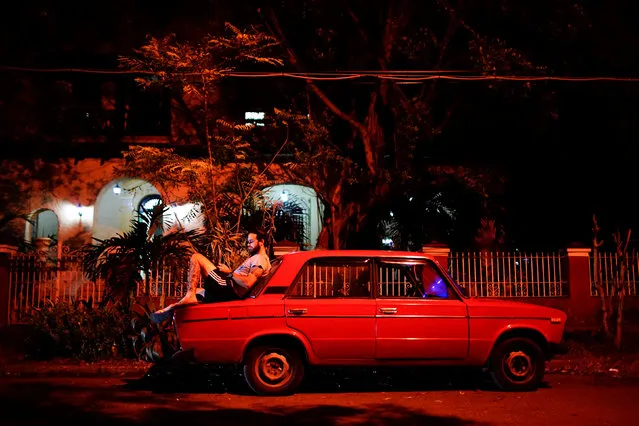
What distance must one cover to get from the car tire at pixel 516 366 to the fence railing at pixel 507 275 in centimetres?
609

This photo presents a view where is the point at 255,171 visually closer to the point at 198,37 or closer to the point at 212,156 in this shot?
the point at 212,156

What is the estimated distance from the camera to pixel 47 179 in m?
17.4

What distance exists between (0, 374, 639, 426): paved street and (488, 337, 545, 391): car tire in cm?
19

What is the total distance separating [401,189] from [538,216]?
5.12m

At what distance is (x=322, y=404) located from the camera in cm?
751

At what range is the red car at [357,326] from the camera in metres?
7.71

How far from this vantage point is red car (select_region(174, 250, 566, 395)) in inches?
304

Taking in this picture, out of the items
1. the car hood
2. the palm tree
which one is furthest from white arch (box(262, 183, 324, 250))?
the car hood

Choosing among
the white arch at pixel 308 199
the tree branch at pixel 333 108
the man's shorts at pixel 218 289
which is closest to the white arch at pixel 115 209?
the white arch at pixel 308 199

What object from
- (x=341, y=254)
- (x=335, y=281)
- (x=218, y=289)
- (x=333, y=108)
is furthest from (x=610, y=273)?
(x=218, y=289)

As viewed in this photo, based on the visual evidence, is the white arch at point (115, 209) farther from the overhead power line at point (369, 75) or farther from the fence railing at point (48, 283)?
the overhead power line at point (369, 75)

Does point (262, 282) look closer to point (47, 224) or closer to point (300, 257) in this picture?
point (300, 257)

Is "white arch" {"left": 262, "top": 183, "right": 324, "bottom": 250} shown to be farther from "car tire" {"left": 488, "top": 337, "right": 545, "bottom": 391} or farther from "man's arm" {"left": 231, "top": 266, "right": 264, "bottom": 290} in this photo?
"car tire" {"left": 488, "top": 337, "right": 545, "bottom": 391}

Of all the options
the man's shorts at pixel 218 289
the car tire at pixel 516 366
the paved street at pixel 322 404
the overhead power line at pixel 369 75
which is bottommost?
the paved street at pixel 322 404
